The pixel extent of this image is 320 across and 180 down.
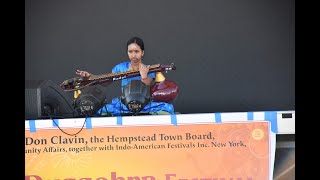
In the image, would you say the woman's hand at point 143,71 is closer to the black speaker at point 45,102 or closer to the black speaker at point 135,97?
the black speaker at point 45,102

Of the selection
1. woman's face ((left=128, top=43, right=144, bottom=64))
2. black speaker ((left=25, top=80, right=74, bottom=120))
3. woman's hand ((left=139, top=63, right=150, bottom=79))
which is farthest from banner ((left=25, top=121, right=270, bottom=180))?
woman's face ((left=128, top=43, right=144, bottom=64))

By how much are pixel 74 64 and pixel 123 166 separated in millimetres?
3027

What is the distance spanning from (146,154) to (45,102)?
0.69 meters

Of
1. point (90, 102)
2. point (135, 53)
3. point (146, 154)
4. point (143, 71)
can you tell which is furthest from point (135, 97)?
point (135, 53)

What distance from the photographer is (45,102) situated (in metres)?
2.86

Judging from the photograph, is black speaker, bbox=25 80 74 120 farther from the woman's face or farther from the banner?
the woman's face

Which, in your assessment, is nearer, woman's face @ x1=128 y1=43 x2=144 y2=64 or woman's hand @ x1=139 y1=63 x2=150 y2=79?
woman's hand @ x1=139 y1=63 x2=150 y2=79

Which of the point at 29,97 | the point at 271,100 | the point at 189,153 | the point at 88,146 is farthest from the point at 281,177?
the point at 271,100

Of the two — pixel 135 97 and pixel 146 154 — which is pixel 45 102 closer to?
pixel 135 97

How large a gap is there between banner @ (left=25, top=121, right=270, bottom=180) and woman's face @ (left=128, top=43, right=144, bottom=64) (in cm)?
186

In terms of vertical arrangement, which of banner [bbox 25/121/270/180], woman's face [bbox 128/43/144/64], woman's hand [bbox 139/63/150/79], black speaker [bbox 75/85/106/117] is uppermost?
woman's face [bbox 128/43/144/64]

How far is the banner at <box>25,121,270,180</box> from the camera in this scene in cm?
248

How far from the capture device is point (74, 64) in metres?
5.37
